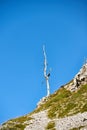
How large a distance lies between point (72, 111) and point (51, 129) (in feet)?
51.0

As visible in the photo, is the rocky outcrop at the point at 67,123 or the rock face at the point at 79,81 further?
the rock face at the point at 79,81

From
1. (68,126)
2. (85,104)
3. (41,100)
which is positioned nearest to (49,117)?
(85,104)

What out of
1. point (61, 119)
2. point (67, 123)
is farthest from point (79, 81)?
point (67, 123)

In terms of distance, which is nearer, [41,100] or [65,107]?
[65,107]

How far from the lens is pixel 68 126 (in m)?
56.4

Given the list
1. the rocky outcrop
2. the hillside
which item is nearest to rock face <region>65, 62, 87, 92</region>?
the hillside

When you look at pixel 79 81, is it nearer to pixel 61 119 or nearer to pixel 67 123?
pixel 61 119

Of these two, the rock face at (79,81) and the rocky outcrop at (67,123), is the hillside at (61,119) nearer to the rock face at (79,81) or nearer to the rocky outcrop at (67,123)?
the rocky outcrop at (67,123)

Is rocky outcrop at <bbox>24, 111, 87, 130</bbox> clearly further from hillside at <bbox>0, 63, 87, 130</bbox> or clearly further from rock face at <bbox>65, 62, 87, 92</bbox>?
rock face at <bbox>65, 62, 87, 92</bbox>

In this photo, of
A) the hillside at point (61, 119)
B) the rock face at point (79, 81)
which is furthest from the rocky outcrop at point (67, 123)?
the rock face at point (79, 81)

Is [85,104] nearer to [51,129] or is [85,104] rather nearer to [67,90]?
[51,129]

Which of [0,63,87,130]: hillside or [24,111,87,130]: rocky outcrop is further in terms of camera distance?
[0,63,87,130]: hillside

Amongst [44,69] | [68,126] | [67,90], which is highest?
[44,69]

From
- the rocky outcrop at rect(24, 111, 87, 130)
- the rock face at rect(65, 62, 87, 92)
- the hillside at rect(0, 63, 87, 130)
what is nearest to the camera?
the rocky outcrop at rect(24, 111, 87, 130)
